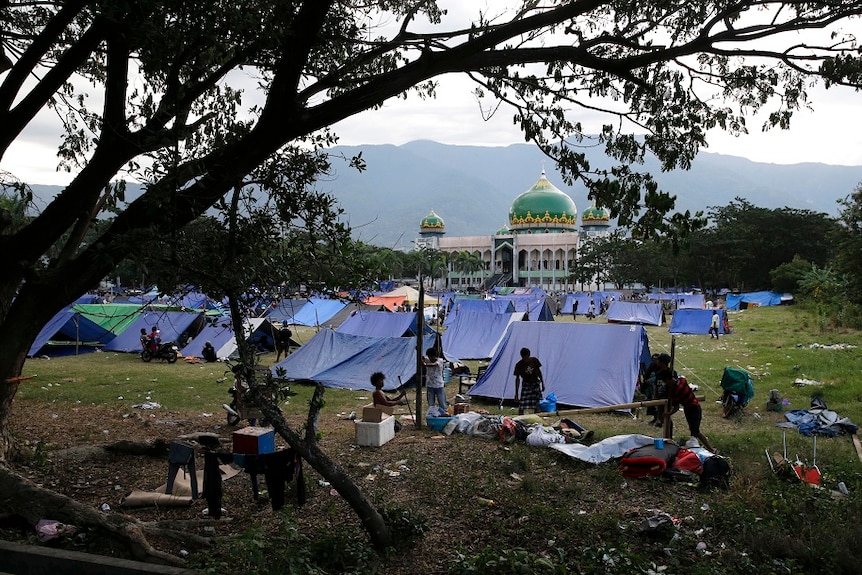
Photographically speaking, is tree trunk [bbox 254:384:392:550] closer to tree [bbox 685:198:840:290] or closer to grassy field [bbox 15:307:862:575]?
grassy field [bbox 15:307:862:575]

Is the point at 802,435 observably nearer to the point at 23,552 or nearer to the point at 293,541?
the point at 293,541

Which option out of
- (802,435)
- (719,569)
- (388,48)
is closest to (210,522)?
(719,569)

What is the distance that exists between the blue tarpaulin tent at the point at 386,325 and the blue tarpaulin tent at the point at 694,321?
12385 mm

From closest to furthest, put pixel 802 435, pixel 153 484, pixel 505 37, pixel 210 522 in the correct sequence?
pixel 505 37 < pixel 210 522 < pixel 153 484 < pixel 802 435

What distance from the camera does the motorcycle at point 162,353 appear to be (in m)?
17.0

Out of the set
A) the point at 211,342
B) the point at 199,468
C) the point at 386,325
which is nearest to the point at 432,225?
the point at 386,325

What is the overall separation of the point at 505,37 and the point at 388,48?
1.58 meters

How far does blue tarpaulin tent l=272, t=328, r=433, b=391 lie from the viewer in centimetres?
1289

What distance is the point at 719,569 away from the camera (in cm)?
426

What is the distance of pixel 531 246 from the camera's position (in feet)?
232

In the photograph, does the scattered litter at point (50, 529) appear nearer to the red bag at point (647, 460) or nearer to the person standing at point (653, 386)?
the red bag at point (647, 460)

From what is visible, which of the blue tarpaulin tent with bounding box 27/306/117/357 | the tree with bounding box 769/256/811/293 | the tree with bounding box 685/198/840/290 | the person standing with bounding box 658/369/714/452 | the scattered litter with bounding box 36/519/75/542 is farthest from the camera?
the tree with bounding box 685/198/840/290

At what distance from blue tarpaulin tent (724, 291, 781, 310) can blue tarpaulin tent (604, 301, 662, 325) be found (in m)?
14.5

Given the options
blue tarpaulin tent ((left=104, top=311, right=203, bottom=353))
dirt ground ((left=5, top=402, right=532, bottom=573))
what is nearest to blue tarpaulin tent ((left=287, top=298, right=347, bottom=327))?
blue tarpaulin tent ((left=104, top=311, right=203, bottom=353))
